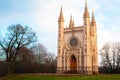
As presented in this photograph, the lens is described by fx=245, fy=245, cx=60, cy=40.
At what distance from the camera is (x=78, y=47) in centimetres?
5769

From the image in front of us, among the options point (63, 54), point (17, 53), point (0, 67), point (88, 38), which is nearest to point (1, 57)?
point (0, 67)

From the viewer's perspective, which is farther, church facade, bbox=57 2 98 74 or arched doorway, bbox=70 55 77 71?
arched doorway, bbox=70 55 77 71

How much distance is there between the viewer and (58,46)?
198ft

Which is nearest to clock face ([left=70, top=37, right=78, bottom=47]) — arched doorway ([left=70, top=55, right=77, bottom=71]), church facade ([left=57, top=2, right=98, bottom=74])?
church facade ([left=57, top=2, right=98, bottom=74])

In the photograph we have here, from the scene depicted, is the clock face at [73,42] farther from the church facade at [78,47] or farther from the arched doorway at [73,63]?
the arched doorway at [73,63]

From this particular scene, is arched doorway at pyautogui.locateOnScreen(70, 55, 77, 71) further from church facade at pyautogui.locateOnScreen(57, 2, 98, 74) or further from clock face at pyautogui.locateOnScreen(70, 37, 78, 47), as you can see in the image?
clock face at pyautogui.locateOnScreen(70, 37, 78, 47)

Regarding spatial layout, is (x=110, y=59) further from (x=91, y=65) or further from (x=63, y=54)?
(x=63, y=54)

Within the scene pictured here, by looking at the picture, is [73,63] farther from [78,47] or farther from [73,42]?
[73,42]

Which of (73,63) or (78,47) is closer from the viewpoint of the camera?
(78,47)


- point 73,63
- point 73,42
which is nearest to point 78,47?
point 73,42

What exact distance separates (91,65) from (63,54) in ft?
24.8

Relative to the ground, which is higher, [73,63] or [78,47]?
[78,47]

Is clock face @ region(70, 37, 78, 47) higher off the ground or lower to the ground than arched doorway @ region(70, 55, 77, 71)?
higher

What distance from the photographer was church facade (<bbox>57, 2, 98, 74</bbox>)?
2202 inches
